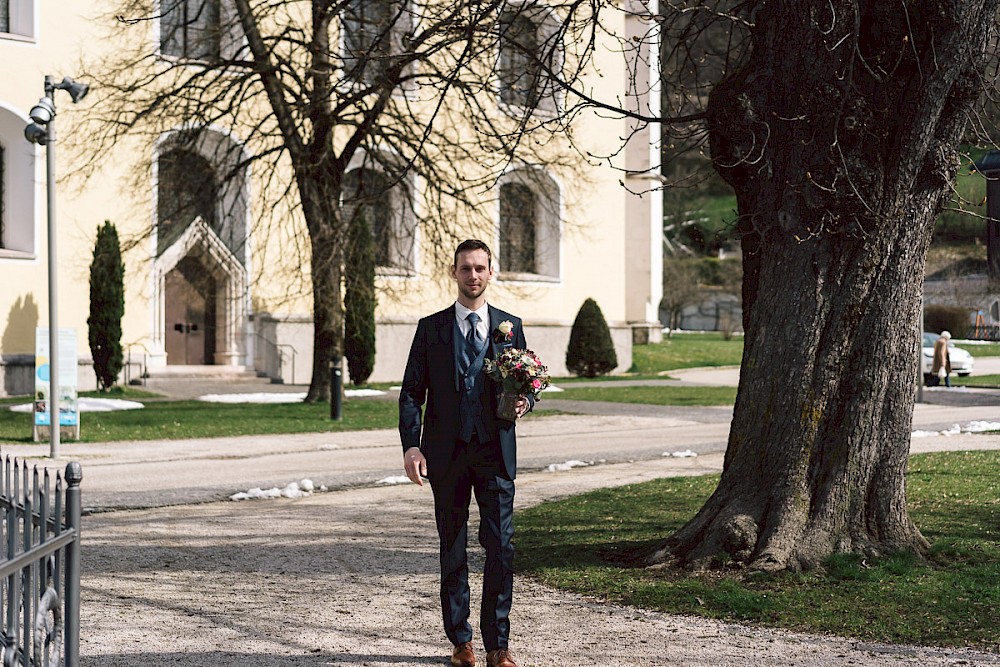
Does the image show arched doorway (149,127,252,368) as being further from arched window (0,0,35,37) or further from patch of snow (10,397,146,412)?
patch of snow (10,397,146,412)

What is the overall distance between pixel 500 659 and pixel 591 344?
29.8 metres

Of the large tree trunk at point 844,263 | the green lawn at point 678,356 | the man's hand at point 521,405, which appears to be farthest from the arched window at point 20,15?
the man's hand at point 521,405

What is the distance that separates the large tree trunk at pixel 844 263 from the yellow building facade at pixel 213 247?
14.5 metres

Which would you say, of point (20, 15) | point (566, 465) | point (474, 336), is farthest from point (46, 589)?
point (20, 15)

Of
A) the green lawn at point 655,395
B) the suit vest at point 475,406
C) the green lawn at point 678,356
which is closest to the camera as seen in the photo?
the suit vest at point 475,406

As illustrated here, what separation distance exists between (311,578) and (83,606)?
141 centimetres

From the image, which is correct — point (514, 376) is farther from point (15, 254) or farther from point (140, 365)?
point (140, 365)

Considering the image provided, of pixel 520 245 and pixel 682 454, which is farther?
pixel 520 245

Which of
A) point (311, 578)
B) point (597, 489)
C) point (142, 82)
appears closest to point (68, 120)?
point (142, 82)

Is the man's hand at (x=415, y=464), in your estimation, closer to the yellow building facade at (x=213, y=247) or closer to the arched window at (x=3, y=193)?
the yellow building facade at (x=213, y=247)

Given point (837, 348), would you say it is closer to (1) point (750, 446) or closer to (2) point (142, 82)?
(1) point (750, 446)

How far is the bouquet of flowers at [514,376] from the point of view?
5324 mm

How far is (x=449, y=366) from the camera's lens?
5566 mm

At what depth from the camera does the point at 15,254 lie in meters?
28.6
